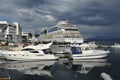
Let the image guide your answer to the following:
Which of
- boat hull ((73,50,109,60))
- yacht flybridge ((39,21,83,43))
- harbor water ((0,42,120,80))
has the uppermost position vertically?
yacht flybridge ((39,21,83,43))

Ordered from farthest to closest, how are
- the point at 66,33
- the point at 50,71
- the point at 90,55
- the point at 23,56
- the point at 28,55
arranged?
the point at 66,33
the point at 90,55
the point at 28,55
the point at 23,56
the point at 50,71

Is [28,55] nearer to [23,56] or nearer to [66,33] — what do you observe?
[23,56]

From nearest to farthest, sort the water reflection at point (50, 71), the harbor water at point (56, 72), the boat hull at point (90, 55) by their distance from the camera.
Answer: the harbor water at point (56, 72)
the water reflection at point (50, 71)
the boat hull at point (90, 55)

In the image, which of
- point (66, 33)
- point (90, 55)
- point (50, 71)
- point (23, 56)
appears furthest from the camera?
point (66, 33)

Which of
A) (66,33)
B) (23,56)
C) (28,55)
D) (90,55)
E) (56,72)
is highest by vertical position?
(66,33)

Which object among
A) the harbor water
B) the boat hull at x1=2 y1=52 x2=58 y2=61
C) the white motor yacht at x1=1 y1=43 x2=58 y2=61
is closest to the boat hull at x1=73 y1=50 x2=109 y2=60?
the harbor water

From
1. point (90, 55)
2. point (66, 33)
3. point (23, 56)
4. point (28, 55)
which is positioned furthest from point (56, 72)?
point (66, 33)

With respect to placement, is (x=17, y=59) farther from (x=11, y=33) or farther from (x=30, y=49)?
(x=11, y=33)

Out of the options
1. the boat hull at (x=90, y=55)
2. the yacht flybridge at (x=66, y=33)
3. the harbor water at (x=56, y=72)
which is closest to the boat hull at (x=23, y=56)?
the harbor water at (x=56, y=72)

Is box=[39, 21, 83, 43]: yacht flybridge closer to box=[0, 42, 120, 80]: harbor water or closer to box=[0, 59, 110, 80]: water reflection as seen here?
box=[0, 42, 120, 80]: harbor water

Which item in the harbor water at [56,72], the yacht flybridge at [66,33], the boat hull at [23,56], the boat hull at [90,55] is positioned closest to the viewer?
the harbor water at [56,72]

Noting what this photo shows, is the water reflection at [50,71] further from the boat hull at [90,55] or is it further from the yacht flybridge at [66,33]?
the yacht flybridge at [66,33]

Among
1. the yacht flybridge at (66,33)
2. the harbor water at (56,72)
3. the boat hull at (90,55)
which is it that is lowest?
the harbor water at (56,72)

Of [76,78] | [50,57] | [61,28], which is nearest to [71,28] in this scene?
[61,28]
